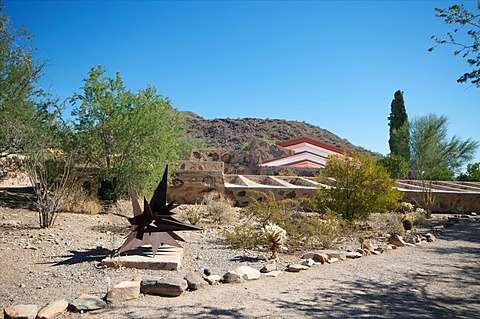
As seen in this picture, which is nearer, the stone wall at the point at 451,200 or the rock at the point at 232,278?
the rock at the point at 232,278

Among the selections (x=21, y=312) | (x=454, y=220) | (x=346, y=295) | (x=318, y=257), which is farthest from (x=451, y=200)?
(x=21, y=312)

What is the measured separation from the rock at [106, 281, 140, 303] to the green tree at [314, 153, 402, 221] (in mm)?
5818

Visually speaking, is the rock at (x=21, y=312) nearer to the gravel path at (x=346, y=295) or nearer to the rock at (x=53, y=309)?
the rock at (x=53, y=309)

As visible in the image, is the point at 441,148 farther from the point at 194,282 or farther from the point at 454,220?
the point at 194,282

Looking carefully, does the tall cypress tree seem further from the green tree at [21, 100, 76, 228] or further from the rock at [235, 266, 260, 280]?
the rock at [235, 266, 260, 280]

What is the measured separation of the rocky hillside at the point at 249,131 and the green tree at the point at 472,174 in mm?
28475

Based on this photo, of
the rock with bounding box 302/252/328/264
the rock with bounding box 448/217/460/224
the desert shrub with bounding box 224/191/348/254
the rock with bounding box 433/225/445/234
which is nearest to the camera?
the rock with bounding box 302/252/328/264

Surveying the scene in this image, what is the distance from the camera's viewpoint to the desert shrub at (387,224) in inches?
361

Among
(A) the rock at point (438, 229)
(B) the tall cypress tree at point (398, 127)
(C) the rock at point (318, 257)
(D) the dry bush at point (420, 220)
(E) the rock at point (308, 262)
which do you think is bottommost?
(E) the rock at point (308, 262)

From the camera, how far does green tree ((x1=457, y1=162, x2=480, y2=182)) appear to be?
2328cm

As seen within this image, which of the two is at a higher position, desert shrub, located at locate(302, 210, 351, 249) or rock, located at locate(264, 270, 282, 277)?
desert shrub, located at locate(302, 210, 351, 249)

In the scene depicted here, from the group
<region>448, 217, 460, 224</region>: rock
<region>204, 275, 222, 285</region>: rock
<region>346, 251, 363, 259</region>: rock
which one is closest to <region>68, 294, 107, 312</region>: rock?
<region>204, 275, 222, 285</region>: rock

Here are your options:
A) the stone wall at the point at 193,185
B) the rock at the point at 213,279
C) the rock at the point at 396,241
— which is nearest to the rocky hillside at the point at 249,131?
the stone wall at the point at 193,185

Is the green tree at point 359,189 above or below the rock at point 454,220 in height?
above
